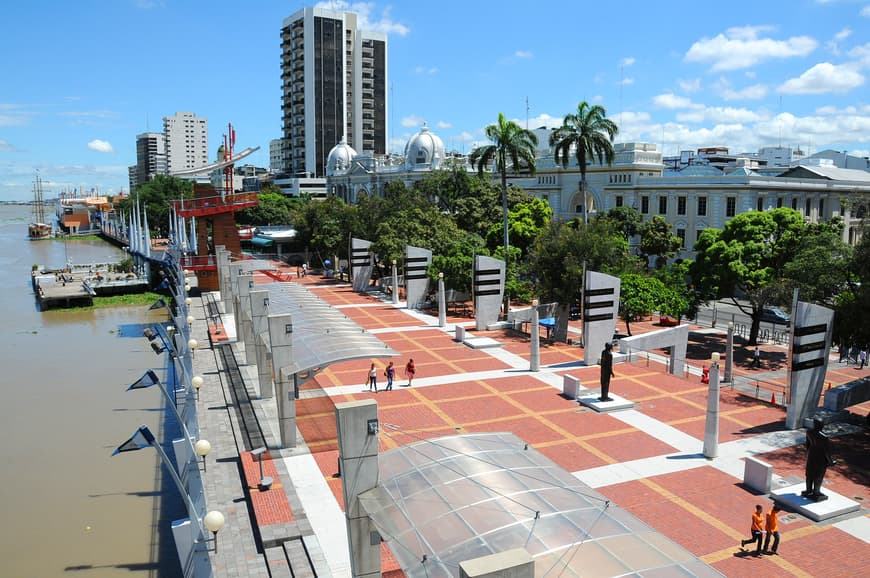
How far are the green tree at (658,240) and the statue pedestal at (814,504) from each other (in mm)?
45622

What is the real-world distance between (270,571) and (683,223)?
60.4 meters

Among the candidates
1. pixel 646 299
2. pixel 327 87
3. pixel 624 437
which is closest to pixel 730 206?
pixel 646 299

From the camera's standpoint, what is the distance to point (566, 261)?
35.5 metres

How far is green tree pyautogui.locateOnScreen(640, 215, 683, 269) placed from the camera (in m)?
61.5

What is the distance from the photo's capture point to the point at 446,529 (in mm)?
10422

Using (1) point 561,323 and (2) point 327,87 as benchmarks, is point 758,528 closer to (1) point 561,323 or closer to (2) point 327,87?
(1) point 561,323

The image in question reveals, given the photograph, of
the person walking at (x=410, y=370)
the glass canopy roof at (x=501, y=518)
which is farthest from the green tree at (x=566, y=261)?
the glass canopy roof at (x=501, y=518)

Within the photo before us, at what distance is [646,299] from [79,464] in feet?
88.0

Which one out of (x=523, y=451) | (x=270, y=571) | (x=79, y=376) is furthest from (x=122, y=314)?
(x=523, y=451)

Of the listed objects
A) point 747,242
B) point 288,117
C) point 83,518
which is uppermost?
point 288,117

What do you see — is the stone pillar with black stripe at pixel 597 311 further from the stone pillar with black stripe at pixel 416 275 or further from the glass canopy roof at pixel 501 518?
the glass canopy roof at pixel 501 518

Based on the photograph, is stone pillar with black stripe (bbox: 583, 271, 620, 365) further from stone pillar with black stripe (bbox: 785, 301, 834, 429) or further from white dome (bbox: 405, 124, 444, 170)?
white dome (bbox: 405, 124, 444, 170)

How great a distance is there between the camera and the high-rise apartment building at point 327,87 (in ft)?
469

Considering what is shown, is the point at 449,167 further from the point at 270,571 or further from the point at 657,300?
the point at 270,571
